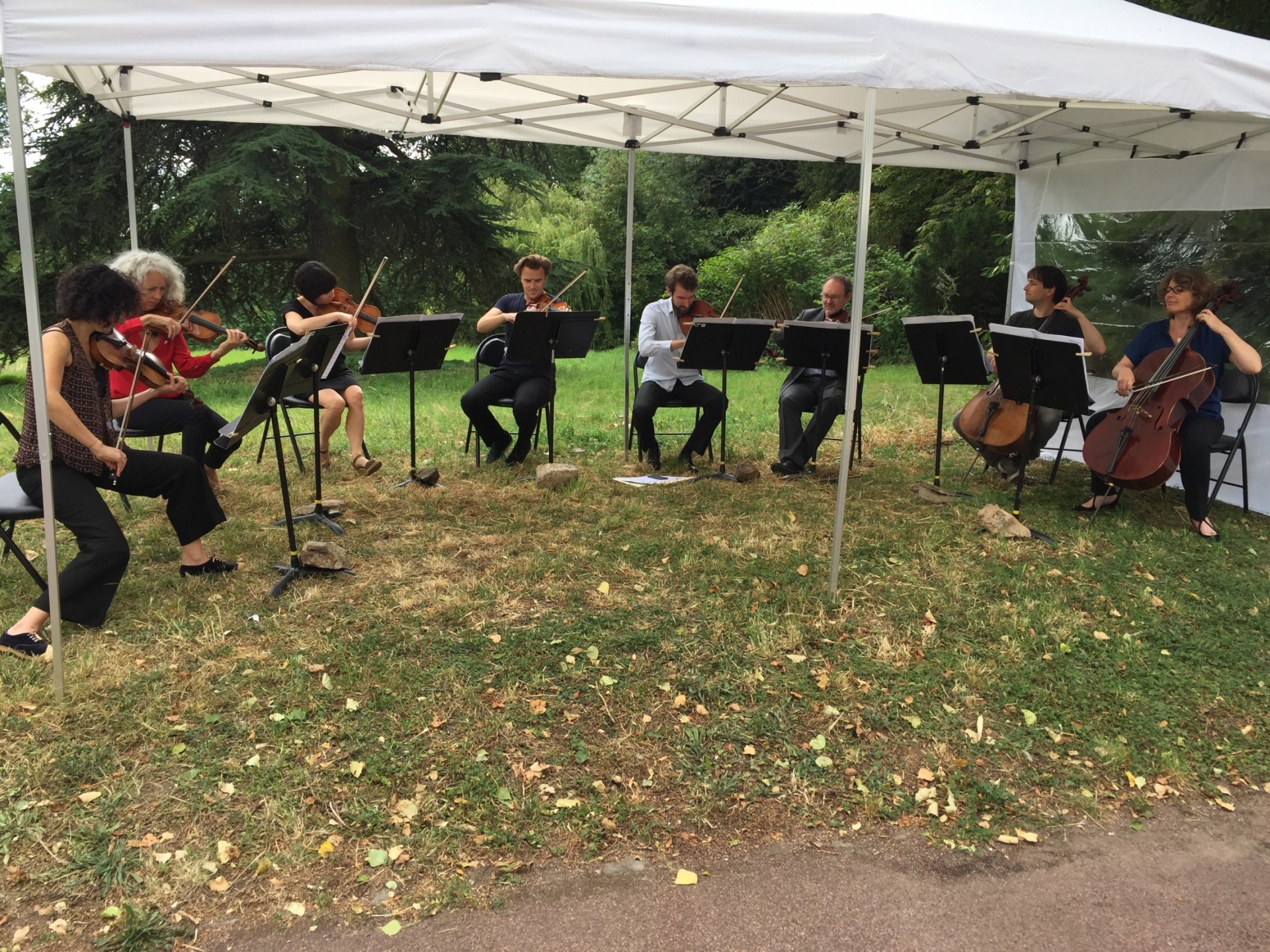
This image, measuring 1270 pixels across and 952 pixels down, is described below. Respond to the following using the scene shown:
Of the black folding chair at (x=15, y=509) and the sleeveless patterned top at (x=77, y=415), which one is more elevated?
the sleeveless patterned top at (x=77, y=415)

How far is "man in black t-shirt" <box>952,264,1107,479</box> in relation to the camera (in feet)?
18.6

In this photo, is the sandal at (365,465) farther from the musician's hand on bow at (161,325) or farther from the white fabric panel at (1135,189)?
the white fabric panel at (1135,189)

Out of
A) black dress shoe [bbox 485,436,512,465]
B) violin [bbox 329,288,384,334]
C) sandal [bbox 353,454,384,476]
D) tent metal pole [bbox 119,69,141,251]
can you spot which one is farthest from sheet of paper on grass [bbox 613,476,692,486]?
tent metal pole [bbox 119,69,141,251]

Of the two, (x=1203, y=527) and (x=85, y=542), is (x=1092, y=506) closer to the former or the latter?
(x=1203, y=527)

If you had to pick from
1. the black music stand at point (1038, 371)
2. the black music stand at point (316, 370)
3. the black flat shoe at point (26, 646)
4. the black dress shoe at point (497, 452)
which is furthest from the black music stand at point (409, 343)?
the black music stand at point (1038, 371)

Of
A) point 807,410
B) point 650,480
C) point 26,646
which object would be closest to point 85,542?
point 26,646

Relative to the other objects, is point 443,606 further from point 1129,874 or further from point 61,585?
point 1129,874

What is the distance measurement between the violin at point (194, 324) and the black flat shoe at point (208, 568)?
4.39ft

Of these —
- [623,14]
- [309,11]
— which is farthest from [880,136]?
[309,11]

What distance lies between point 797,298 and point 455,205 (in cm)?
760

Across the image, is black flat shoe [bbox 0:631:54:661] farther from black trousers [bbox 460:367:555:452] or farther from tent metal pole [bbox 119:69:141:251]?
black trousers [bbox 460:367:555:452]

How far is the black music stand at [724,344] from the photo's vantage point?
5.62m

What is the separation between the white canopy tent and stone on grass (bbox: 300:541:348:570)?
1.38m

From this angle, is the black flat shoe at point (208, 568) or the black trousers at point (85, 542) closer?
the black trousers at point (85, 542)
